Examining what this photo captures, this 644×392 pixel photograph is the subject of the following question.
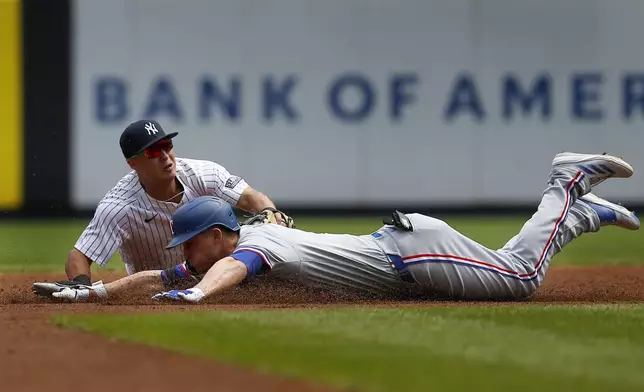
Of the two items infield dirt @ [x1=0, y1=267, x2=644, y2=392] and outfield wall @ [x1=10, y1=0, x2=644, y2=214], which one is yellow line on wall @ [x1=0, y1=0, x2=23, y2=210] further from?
infield dirt @ [x1=0, y1=267, x2=644, y2=392]

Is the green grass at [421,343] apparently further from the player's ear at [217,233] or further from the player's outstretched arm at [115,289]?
the player's outstretched arm at [115,289]

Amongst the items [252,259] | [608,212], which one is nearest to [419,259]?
[252,259]

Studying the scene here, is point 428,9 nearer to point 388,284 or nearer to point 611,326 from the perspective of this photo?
point 388,284

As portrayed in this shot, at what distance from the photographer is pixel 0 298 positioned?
6.68 metres

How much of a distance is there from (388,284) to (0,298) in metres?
2.12

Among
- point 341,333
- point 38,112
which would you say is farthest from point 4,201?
point 341,333

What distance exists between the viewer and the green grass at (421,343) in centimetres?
375

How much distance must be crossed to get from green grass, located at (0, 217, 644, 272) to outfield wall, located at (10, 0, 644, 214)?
28.2 inches

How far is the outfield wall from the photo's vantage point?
16.3 metres

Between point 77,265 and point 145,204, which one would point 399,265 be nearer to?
point 145,204

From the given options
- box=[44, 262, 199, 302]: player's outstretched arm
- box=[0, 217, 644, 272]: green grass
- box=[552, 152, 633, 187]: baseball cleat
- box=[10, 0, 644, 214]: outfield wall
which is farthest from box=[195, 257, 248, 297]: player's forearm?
box=[10, 0, 644, 214]: outfield wall

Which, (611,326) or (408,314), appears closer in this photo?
(611,326)

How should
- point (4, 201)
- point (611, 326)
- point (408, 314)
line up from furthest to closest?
point (4, 201) → point (408, 314) → point (611, 326)

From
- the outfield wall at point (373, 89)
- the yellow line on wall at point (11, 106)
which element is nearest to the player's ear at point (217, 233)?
the outfield wall at point (373, 89)
